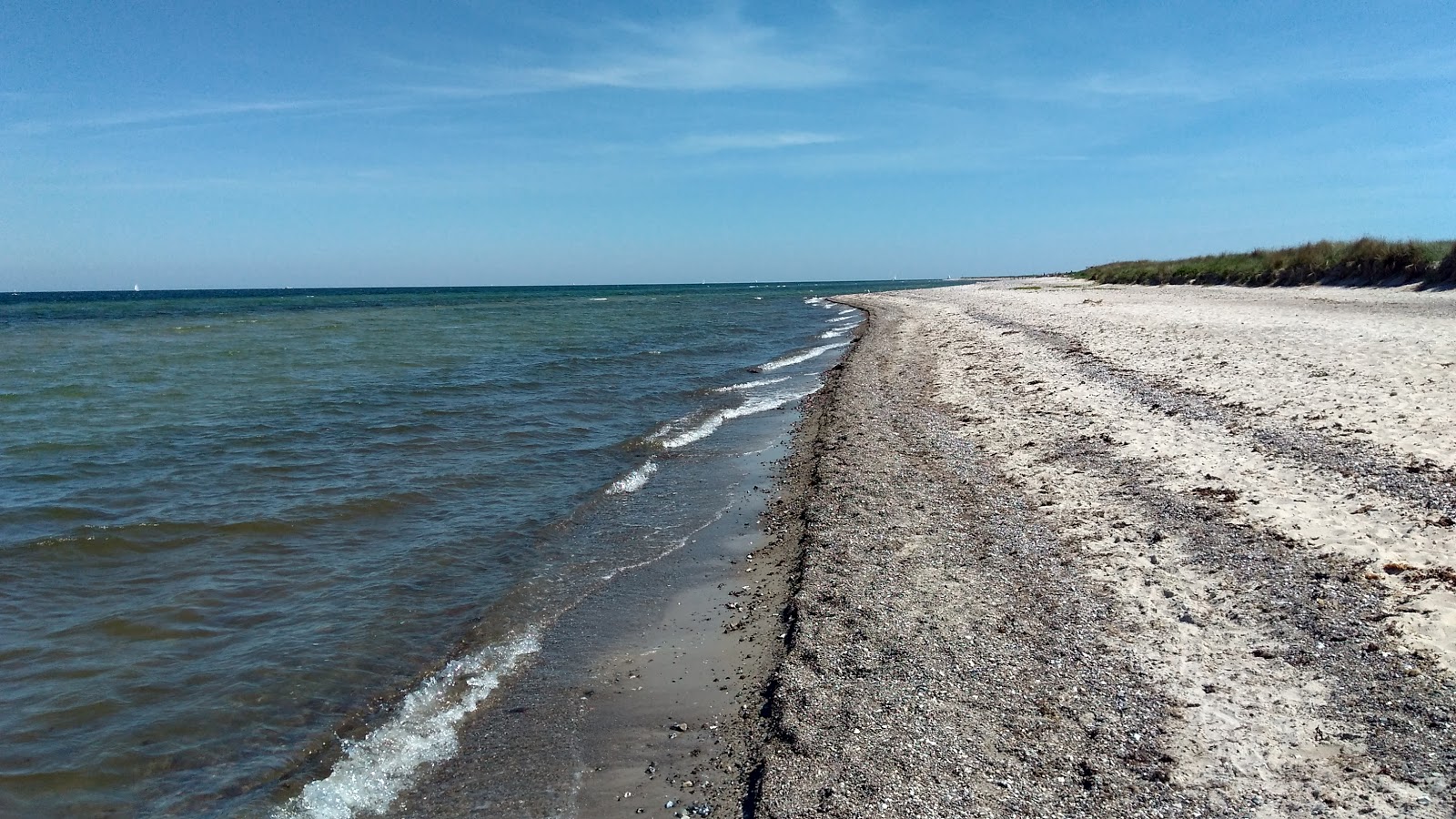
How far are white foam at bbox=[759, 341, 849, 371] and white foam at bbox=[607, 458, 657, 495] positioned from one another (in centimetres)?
1231

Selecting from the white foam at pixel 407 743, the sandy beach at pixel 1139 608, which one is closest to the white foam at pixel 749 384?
the sandy beach at pixel 1139 608

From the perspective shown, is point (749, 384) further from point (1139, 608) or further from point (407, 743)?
point (407, 743)

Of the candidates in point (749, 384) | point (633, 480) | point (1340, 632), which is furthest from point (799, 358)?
point (1340, 632)

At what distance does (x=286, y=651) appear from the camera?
6.06 metres

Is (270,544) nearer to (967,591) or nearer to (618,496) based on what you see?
(618,496)

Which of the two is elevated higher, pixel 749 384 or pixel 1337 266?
pixel 1337 266

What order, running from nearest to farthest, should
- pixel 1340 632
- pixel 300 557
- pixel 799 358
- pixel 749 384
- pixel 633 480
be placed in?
pixel 1340 632, pixel 300 557, pixel 633 480, pixel 749 384, pixel 799 358

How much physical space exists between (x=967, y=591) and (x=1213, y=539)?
7.02ft

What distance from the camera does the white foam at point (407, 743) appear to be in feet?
14.3

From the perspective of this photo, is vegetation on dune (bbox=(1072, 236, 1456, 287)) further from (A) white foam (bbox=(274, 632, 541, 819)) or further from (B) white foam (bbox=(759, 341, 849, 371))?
(A) white foam (bbox=(274, 632, 541, 819))

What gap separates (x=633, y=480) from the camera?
10.9 m

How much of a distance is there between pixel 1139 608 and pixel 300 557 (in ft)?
25.4

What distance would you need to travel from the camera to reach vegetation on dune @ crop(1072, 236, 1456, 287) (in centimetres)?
2302

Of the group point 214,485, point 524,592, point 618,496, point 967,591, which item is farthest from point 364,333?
point 967,591
